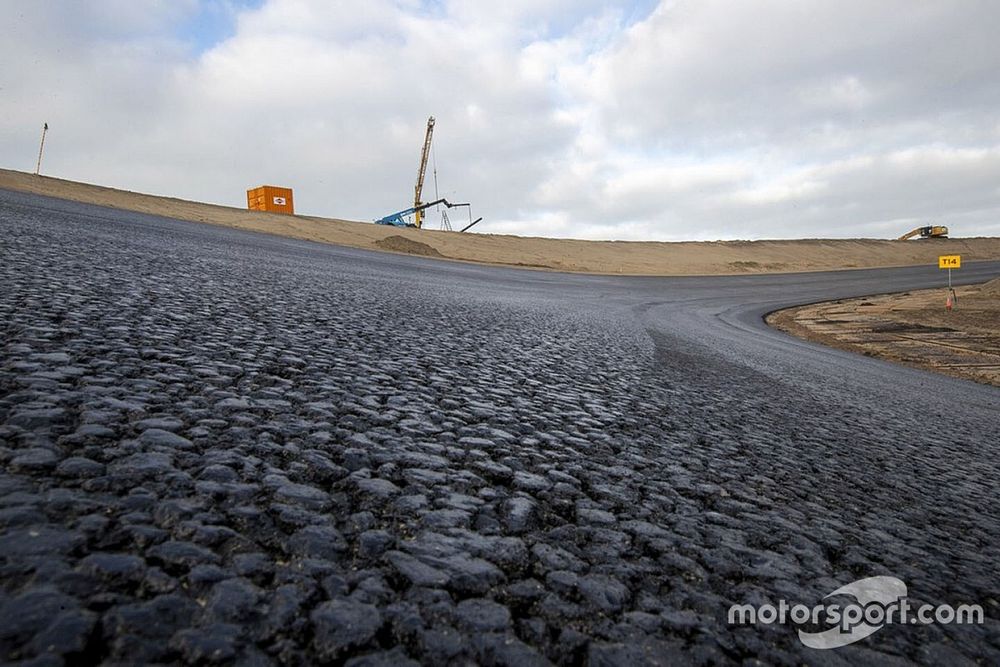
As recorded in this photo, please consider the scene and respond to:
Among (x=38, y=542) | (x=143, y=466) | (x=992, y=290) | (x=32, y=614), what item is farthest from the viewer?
(x=992, y=290)

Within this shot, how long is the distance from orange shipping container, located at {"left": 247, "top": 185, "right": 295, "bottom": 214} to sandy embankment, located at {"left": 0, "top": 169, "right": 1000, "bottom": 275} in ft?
43.3

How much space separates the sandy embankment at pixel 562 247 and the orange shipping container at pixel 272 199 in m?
13.2

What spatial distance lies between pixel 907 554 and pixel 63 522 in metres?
1.29

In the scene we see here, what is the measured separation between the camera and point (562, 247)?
132 feet

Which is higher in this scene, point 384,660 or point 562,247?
point 562,247

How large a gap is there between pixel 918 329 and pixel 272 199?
143 feet

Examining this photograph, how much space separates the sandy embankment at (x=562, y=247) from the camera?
73.4 ft

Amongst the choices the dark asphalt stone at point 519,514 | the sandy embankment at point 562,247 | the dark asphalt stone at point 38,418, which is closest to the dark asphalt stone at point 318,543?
the dark asphalt stone at point 519,514

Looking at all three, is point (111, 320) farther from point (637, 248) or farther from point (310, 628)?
point (637, 248)

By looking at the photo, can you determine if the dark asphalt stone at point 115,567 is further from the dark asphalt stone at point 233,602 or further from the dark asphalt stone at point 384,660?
the dark asphalt stone at point 384,660

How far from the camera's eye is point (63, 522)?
676 mm

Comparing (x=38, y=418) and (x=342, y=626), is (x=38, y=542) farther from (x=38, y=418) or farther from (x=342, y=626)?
(x=38, y=418)

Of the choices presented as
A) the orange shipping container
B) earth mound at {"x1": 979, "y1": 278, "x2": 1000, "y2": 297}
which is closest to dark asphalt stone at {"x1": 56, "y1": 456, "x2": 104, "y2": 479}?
earth mound at {"x1": 979, "y1": 278, "x2": 1000, "y2": 297}

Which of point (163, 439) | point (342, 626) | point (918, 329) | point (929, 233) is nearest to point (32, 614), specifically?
point (342, 626)
